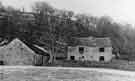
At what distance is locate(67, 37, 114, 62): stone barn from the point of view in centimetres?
5831

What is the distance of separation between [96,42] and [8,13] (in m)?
37.5

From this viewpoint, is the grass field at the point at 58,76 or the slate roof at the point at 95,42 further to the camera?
the slate roof at the point at 95,42

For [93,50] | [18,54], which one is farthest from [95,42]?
[18,54]

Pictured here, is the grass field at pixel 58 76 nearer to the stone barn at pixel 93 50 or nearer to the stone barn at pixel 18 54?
the stone barn at pixel 18 54

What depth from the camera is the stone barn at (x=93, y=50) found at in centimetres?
5831

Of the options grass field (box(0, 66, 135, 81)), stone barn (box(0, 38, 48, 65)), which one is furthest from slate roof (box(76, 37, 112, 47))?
grass field (box(0, 66, 135, 81))

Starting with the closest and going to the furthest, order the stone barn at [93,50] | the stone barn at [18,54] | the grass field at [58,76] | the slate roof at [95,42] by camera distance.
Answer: the grass field at [58,76] < the stone barn at [18,54] < the stone barn at [93,50] < the slate roof at [95,42]

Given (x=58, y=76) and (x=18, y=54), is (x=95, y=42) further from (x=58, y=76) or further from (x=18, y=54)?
(x=58, y=76)

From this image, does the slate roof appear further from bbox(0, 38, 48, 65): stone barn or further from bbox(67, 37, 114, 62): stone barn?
bbox(0, 38, 48, 65): stone barn

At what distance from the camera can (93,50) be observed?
5853 cm

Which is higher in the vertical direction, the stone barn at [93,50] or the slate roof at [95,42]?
the slate roof at [95,42]

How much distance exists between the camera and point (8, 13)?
258 feet

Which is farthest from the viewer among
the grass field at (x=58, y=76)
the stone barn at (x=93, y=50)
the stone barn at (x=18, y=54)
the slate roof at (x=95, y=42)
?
the slate roof at (x=95, y=42)

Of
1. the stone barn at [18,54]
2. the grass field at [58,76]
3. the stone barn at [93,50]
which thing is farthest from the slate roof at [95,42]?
the grass field at [58,76]
